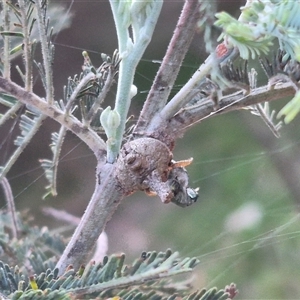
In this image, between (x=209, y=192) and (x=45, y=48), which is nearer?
(x=45, y=48)

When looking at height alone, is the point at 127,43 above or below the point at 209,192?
above

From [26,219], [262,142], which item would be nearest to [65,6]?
[26,219]

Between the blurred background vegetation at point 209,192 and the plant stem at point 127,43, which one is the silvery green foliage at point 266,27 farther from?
the blurred background vegetation at point 209,192

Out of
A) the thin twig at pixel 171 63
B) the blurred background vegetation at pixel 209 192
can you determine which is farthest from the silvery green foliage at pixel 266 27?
the blurred background vegetation at pixel 209 192

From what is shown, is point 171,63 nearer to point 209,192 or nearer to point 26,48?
point 26,48

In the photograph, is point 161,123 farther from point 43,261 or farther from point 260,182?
point 260,182

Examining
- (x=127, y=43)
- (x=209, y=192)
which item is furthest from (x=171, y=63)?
(x=209, y=192)

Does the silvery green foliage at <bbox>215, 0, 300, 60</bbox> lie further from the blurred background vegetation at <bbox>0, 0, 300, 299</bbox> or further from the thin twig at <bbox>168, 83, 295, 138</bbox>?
the blurred background vegetation at <bbox>0, 0, 300, 299</bbox>

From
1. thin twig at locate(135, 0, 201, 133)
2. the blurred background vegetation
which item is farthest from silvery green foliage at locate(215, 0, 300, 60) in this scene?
the blurred background vegetation
